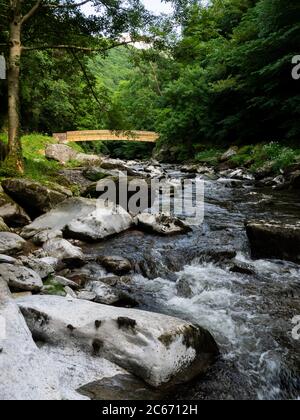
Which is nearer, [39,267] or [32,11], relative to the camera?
[39,267]

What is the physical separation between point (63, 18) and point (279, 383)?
11094mm

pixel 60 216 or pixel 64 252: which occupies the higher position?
pixel 60 216

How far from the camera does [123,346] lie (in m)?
2.75

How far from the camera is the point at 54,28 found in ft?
33.8

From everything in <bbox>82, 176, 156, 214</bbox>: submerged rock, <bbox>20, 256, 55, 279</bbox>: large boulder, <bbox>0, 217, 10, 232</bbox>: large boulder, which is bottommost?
<bbox>20, 256, 55, 279</bbox>: large boulder

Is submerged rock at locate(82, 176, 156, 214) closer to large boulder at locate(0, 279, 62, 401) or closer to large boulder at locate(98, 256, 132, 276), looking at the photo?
large boulder at locate(98, 256, 132, 276)

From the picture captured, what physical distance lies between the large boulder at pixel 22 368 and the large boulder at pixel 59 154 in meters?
14.8

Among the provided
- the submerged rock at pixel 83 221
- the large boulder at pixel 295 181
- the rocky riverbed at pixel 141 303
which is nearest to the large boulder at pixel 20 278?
the rocky riverbed at pixel 141 303

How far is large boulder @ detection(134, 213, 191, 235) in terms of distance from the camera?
22.1 feet

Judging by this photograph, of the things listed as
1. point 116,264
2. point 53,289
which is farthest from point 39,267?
point 116,264

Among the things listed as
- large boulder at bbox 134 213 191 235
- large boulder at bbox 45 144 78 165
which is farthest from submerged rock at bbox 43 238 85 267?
large boulder at bbox 45 144 78 165

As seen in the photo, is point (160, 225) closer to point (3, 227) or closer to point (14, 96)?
point (3, 227)

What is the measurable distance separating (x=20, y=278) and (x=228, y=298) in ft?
8.22
